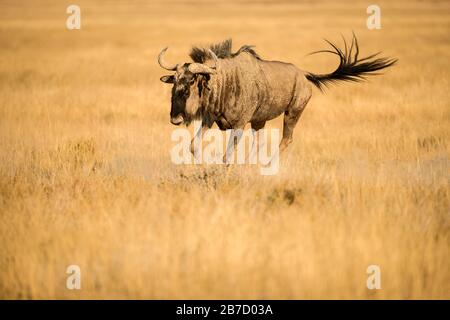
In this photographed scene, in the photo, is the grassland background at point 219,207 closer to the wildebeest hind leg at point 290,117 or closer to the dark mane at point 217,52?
the wildebeest hind leg at point 290,117

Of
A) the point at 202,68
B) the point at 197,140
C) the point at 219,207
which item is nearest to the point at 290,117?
A: the point at 197,140

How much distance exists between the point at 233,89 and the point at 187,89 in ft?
2.78

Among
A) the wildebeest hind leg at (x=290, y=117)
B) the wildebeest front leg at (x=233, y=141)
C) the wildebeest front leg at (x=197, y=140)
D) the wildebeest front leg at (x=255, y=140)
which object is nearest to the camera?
the wildebeest front leg at (x=197, y=140)

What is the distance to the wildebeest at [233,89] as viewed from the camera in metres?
7.69

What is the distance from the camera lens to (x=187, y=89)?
7652 mm

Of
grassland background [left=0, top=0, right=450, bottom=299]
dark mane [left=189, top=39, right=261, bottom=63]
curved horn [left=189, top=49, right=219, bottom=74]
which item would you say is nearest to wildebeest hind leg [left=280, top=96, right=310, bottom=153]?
grassland background [left=0, top=0, right=450, bottom=299]

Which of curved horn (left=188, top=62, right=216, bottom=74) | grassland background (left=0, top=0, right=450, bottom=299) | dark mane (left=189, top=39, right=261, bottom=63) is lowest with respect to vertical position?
grassland background (left=0, top=0, right=450, bottom=299)

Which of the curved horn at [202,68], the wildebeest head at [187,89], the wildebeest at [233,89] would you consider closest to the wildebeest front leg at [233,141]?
the wildebeest at [233,89]

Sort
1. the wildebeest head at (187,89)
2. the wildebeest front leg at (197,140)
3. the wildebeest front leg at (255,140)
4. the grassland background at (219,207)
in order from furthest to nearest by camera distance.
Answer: the wildebeest front leg at (255,140)
the wildebeest front leg at (197,140)
the wildebeest head at (187,89)
the grassland background at (219,207)

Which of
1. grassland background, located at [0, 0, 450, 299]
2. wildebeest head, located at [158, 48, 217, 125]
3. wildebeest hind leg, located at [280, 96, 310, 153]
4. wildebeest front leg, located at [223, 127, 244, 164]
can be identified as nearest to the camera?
grassland background, located at [0, 0, 450, 299]

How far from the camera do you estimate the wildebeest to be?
7.69m

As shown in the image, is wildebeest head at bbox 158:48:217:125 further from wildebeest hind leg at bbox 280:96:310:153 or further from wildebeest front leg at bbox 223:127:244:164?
wildebeest hind leg at bbox 280:96:310:153

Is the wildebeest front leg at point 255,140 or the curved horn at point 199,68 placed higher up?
the curved horn at point 199,68
